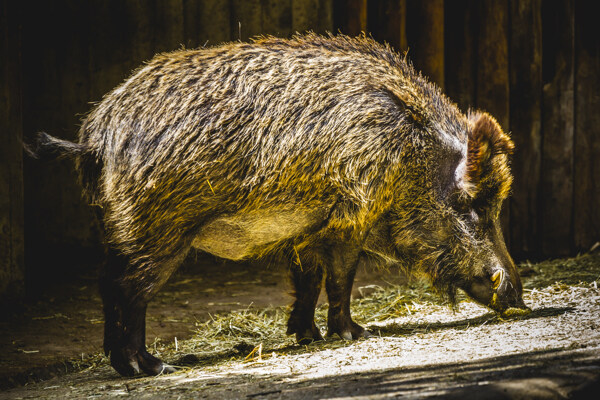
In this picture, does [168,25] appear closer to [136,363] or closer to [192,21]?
[192,21]

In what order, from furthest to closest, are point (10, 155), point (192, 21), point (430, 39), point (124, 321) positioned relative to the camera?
point (192, 21)
point (430, 39)
point (10, 155)
point (124, 321)

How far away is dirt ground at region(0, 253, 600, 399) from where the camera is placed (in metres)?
2.87

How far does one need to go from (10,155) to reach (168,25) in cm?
224

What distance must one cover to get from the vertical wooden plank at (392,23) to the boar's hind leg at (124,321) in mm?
3971

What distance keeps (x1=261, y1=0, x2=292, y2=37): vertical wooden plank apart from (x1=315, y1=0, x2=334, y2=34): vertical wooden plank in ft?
1.13

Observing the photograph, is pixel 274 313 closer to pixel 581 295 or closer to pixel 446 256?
pixel 446 256

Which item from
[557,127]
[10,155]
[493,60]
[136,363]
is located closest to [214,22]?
[10,155]

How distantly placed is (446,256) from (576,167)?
3.14 meters

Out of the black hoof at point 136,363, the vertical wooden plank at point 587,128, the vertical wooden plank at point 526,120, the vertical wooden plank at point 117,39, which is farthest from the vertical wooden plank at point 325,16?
the black hoof at point 136,363

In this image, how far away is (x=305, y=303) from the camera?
475 cm

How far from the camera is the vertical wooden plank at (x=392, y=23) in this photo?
697cm

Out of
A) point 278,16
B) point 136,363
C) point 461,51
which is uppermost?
point 278,16

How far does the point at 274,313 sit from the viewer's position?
5.88 m

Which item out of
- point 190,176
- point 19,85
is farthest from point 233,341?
point 19,85
